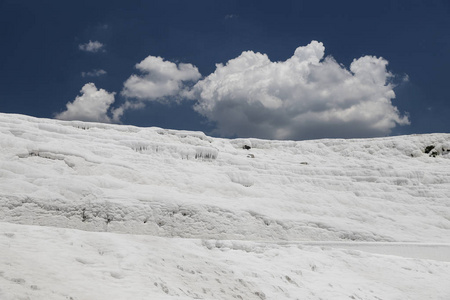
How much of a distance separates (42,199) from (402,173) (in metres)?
19.6

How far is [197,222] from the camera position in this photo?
45.0 feet

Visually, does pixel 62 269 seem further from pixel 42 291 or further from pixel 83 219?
pixel 83 219

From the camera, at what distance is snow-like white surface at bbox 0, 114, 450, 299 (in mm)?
7477

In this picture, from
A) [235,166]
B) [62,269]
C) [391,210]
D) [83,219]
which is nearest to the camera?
[62,269]

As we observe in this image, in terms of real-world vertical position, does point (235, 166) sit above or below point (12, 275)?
above

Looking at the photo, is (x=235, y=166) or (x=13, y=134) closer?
(x=13, y=134)

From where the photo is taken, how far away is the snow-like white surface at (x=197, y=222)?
748 centimetres

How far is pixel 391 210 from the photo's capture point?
19.3m

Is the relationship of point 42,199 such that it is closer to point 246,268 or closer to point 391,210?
point 246,268

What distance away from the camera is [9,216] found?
1152 centimetres

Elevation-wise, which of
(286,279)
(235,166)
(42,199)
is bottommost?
(286,279)

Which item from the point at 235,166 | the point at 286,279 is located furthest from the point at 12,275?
the point at 235,166

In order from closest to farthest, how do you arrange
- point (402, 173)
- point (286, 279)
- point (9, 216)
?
point (286, 279)
point (9, 216)
point (402, 173)

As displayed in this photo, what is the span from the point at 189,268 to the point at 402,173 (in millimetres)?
18743
